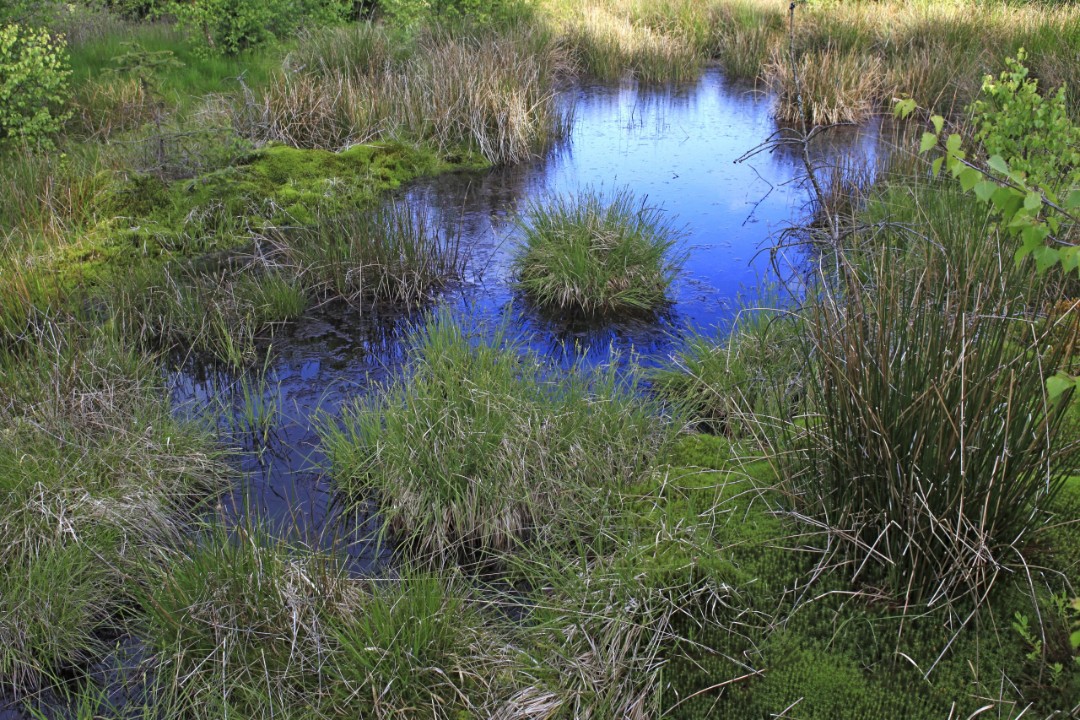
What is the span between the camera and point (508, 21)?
11867mm

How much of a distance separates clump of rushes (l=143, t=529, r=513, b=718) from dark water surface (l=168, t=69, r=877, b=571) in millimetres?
270

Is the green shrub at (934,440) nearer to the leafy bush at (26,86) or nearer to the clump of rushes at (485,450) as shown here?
the clump of rushes at (485,450)

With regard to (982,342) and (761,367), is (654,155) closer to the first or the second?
(761,367)

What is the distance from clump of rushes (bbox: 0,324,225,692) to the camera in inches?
125

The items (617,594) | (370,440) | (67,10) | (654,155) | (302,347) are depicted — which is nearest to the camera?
(617,594)

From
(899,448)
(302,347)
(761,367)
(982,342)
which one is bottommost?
(302,347)

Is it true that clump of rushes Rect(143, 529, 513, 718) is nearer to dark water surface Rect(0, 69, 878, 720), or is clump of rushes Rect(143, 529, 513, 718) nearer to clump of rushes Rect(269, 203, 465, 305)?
dark water surface Rect(0, 69, 878, 720)

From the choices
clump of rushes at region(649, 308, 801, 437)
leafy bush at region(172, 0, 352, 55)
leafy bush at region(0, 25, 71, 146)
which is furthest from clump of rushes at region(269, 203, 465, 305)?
leafy bush at region(172, 0, 352, 55)

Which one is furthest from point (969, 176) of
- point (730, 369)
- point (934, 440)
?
point (730, 369)

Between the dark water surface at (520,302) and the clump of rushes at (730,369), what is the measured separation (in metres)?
0.29

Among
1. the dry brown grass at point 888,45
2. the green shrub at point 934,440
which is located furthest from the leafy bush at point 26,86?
the dry brown grass at point 888,45

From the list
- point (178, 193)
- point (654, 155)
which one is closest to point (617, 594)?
point (178, 193)

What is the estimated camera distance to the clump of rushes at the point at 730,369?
4.47 meters

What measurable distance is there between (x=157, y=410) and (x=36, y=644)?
153 centimetres
